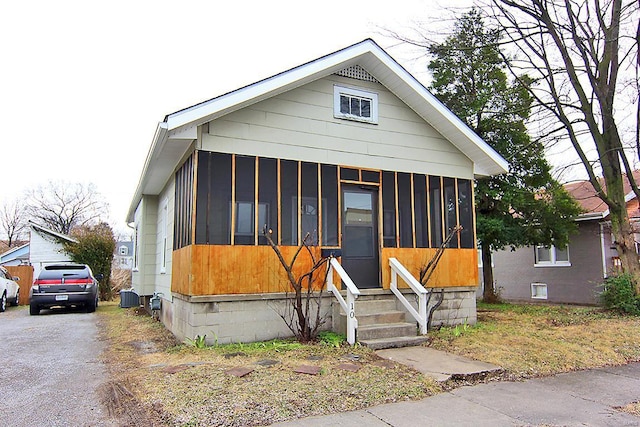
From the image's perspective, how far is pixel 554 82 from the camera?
12.9 m

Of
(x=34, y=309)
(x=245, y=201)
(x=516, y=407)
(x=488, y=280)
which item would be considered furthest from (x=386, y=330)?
(x=34, y=309)

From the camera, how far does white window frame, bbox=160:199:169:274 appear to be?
1061 centimetres

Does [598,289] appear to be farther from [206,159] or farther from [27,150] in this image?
[27,150]

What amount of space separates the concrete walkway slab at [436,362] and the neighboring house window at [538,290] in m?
12.7

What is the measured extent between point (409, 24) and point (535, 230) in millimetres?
7311

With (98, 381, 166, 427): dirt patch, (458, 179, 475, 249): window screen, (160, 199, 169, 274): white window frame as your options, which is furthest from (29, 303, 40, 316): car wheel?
(458, 179, 475, 249): window screen

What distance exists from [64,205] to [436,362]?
50285 mm

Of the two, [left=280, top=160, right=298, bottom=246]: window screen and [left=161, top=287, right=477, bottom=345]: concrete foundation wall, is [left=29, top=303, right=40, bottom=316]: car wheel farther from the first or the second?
[left=280, top=160, right=298, bottom=246]: window screen

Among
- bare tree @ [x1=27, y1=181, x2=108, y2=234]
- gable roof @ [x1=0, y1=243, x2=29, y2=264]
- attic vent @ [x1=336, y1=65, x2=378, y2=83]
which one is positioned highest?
bare tree @ [x1=27, y1=181, x2=108, y2=234]

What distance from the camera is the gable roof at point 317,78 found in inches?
289

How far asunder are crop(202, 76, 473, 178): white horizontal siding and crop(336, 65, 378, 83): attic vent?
0.09 meters

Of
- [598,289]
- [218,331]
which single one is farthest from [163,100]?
[598,289]

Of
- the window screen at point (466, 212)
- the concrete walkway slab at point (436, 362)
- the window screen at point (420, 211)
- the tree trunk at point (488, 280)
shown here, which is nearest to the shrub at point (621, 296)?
the tree trunk at point (488, 280)

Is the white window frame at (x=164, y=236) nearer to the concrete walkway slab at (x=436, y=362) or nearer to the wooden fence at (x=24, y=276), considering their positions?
the concrete walkway slab at (x=436, y=362)
